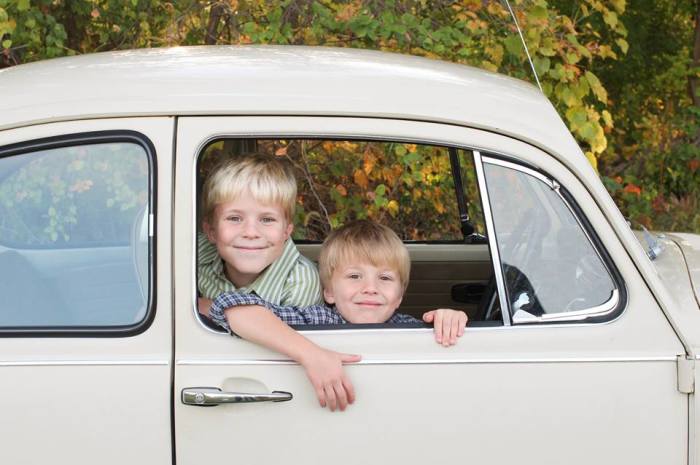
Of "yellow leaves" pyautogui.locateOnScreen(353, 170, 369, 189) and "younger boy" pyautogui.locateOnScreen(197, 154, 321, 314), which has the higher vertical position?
"yellow leaves" pyautogui.locateOnScreen(353, 170, 369, 189)

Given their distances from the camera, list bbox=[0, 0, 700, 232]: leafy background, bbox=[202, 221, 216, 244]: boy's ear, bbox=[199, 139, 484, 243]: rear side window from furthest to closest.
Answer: bbox=[199, 139, 484, 243]: rear side window
bbox=[0, 0, 700, 232]: leafy background
bbox=[202, 221, 216, 244]: boy's ear

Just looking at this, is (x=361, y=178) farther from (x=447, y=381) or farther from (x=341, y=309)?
(x=447, y=381)

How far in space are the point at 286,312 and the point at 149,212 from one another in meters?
0.49

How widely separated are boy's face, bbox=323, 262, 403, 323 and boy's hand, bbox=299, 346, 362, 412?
1.34 feet

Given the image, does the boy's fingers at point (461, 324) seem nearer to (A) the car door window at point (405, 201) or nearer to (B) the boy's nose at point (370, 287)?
(B) the boy's nose at point (370, 287)

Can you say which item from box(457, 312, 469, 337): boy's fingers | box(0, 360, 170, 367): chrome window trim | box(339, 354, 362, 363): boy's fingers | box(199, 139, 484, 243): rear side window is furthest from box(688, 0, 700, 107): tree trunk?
box(0, 360, 170, 367): chrome window trim

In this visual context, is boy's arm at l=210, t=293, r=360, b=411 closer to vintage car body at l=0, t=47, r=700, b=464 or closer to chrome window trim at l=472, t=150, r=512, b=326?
vintage car body at l=0, t=47, r=700, b=464

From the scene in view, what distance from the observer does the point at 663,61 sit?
946 cm

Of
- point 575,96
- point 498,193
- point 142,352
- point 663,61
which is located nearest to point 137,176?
point 142,352

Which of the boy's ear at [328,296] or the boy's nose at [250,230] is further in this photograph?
the boy's ear at [328,296]

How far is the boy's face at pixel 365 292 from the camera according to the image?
305cm

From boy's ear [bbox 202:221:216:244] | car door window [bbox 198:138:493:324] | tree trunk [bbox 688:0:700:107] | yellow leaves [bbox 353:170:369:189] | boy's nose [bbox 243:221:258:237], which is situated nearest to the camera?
boy's nose [bbox 243:221:258:237]

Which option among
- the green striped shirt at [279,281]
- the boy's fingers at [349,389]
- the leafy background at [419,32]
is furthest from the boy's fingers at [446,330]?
the leafy background at [419,32]

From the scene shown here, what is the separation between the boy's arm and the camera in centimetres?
263
